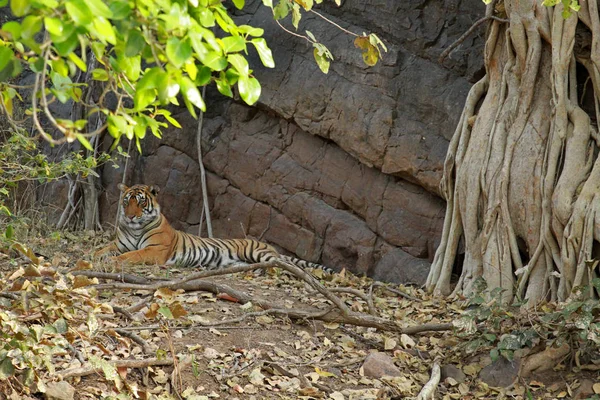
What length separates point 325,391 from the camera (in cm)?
479

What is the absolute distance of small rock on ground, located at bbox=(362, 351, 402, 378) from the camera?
198 inches

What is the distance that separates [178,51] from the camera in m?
2.19

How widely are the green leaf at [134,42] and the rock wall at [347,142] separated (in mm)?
5819

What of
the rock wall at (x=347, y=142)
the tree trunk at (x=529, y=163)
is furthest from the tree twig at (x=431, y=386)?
the rock wall at (x=347, y=142)

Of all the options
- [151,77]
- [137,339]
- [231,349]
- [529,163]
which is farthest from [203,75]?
[529,163]

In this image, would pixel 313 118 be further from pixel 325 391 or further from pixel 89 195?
pixel 325 391

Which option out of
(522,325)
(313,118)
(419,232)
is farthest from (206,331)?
(313,118)

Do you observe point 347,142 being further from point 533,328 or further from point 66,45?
point 66,45

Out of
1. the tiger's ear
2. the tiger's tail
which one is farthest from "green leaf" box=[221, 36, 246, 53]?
the tiger's ear

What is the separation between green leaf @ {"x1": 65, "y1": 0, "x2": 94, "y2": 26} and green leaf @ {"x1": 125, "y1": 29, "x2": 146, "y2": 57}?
0.78 ft

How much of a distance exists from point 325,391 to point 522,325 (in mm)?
1487

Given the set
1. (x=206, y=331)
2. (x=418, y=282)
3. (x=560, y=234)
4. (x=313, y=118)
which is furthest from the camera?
(x=313, y=118)

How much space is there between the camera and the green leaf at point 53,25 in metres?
2.02

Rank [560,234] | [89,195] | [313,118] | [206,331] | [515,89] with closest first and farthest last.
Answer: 1. [206,331]
2. [560,234]
3. [515,89]
4. [313,118]
5. [89,195]
